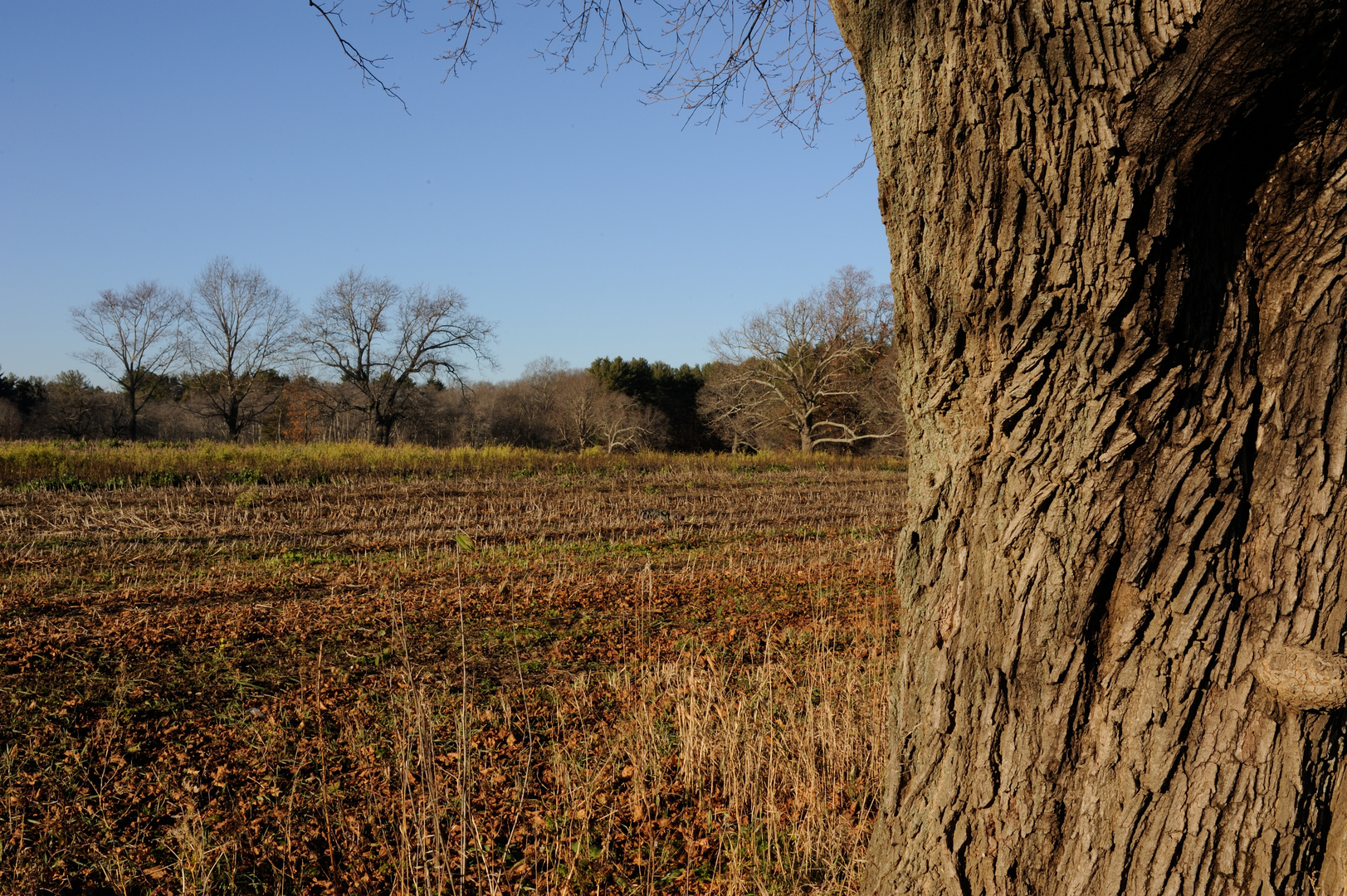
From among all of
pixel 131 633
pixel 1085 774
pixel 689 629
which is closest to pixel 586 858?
pixel 1085 774

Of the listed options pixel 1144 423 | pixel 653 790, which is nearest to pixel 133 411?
pixel 653 790

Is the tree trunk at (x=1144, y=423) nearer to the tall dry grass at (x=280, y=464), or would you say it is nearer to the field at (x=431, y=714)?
the field at (x=431, y=714)

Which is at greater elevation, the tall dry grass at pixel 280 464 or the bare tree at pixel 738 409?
the bare tree at pixel 738 409

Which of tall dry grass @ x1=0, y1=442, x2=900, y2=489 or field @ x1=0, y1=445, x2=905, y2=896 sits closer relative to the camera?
field @ x1=0, y1=445, x2=905, y2=896

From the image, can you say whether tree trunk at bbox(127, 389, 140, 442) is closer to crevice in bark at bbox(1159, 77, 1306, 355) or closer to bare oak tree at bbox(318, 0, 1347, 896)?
bare oak tree at bbox(318, 0, 1347, 896)

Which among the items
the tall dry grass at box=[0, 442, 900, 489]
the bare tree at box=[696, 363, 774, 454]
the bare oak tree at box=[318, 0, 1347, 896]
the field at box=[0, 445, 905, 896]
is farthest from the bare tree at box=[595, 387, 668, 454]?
the bare oak tree at box=[318, 0, 1347, 896]

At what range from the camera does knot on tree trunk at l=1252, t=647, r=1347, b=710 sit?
1748 mm

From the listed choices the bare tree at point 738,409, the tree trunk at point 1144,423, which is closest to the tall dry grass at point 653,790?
the tree trunk at point 1144,423

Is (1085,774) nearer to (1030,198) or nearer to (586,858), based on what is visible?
(1030,198)

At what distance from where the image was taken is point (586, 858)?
3.12 m

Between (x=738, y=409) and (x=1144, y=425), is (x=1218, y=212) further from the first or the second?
(x=738, y=409)

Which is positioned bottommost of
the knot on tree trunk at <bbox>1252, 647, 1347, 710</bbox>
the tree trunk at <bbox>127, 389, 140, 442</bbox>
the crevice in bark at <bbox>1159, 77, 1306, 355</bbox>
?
the knot on tree trunk at <bbox>1252, 647, 1347, 710</bbox>

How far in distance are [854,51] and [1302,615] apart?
1.86 metres

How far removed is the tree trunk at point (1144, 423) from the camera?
5.73 ft
